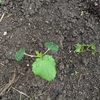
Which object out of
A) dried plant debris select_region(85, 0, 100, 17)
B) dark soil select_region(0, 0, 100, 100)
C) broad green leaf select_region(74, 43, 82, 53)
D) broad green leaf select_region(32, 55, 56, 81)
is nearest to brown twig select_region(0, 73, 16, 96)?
dark soil select_region(0, 0, 100, 100)

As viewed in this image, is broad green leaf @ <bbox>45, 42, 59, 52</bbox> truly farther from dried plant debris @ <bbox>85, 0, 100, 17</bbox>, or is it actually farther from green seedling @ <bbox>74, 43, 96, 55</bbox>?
dried plant debris @ <bbox>85, 0, 100, 17</bbox>

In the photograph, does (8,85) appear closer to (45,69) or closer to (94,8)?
(45,69)

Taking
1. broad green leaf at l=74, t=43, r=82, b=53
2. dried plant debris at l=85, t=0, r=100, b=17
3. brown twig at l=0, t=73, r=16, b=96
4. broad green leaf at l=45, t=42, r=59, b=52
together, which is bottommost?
brown twig at l=0, t=73, r=16, b=96

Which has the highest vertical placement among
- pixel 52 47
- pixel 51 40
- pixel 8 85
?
pixel 52 47

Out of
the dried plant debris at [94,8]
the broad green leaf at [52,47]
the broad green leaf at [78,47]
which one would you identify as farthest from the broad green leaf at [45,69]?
the dried plant debris at [94,8]

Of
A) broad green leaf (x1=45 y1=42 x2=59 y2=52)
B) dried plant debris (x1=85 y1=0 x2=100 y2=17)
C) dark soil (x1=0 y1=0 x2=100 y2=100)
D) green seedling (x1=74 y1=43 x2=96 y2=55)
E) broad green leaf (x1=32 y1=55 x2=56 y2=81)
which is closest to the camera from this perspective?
broad green leaf (x1=32 y1=55 x2=56 y2=81)

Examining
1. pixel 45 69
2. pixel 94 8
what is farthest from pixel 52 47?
pixel 94 8

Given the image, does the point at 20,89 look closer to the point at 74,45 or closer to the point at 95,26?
the point at 74,45

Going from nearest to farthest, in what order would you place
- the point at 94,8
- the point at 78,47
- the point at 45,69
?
the point at 45,69
the point at 78,47
the point at 94,8

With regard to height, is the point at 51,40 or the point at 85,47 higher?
the point at 51,40

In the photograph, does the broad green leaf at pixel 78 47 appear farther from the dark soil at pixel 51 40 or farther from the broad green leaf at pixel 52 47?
the broad green leaf at pixel 52 47
